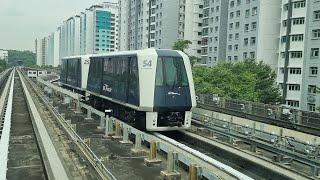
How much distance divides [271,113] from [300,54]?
1086 inches

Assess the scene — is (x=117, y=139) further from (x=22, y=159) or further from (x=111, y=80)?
(x=111, y=80)

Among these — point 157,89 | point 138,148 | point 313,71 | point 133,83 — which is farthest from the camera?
point 313,71

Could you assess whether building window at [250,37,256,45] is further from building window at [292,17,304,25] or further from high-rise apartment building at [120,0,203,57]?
high-rise apartment building at [120,0,203,57]

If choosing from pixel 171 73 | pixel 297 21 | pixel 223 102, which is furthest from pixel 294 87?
pixel 171 73

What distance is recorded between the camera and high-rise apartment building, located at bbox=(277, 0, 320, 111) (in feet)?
154

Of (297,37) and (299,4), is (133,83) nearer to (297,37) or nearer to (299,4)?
(297,37)

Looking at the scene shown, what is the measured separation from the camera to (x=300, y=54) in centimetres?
4950

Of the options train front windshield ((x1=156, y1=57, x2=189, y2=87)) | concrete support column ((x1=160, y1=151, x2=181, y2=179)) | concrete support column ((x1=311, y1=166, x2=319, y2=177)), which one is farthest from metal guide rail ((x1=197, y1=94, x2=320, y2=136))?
concrete support column ((x1=160, y1=151, x2=181, y2=179))

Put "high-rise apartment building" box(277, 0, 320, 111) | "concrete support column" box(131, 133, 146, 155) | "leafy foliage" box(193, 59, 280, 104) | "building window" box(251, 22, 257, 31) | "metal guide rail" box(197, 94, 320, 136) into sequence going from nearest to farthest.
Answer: "concrete support column" box(131, 133, 146, 155) < "metal guide rail" box(197, 94, 320, 136) < "leafy foliage" box(193, 59, 280, 104) < "high-rise apartment building" box(277, 0, 320, 111) < "building window" box(251, 22, 257, 31)

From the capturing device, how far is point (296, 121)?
22.6 metres

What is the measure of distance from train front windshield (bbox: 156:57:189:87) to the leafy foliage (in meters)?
19.4

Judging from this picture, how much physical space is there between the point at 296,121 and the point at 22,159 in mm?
14743

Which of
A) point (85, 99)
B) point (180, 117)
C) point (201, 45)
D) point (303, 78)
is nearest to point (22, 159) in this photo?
point (180, 117)

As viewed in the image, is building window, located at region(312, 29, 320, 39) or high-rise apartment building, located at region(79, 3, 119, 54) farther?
high-rise apartment building, located at region(79, 3, 119, 54)
